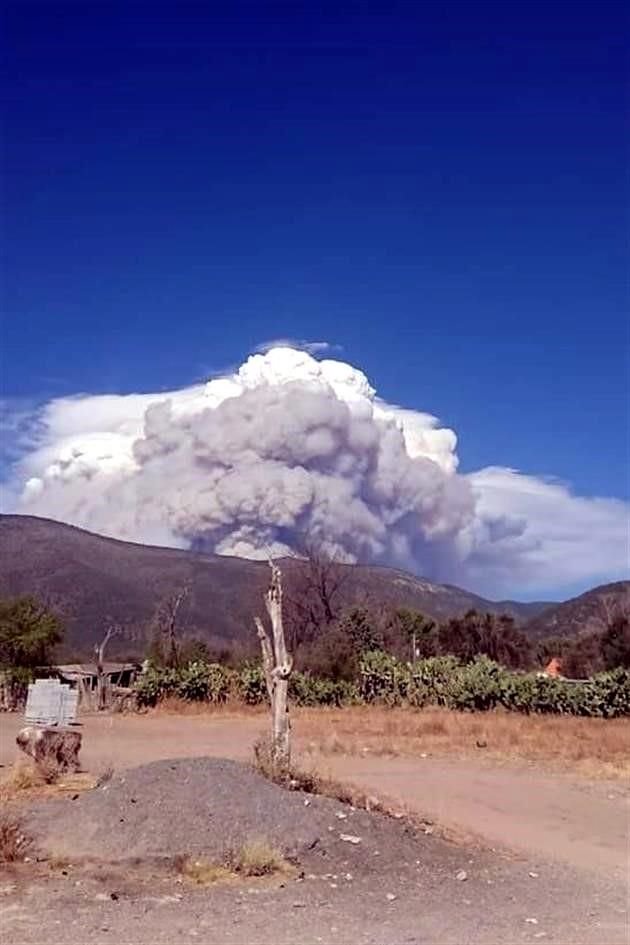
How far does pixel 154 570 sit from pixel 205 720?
283 ft

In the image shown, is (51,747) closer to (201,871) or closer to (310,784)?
(310,784)

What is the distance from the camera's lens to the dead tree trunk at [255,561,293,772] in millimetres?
13750

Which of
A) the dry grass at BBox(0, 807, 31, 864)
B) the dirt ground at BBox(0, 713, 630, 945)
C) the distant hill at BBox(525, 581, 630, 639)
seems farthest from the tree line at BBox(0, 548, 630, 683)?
the dry grass at BBox(0, 807, 31, 864)

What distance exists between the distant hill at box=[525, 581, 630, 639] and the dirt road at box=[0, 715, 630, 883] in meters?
60.1

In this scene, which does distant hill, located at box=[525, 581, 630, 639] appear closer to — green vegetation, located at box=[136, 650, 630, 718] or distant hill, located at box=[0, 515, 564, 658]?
distant hill, located at box=[0, 515, 564, 658]

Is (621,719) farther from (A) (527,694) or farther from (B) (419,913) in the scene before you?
(B) (419,913)

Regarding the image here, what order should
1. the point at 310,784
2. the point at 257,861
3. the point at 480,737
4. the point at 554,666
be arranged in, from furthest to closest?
the point at 554,666 < the point at 480,737 < the point at 310,784 < the point at 257,861

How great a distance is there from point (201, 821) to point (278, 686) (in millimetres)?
3570

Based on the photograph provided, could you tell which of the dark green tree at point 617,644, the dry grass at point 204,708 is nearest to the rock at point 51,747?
the dry grass at point 204,708

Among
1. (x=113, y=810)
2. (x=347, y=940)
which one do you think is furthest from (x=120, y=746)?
(x=347, y=940)

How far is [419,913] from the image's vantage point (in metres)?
9.30

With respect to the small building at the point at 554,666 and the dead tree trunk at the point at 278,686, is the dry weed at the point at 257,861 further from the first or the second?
the small building at the point at 554,666

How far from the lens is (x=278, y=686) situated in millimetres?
14578

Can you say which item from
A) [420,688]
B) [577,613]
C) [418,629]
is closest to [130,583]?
[577,613]
